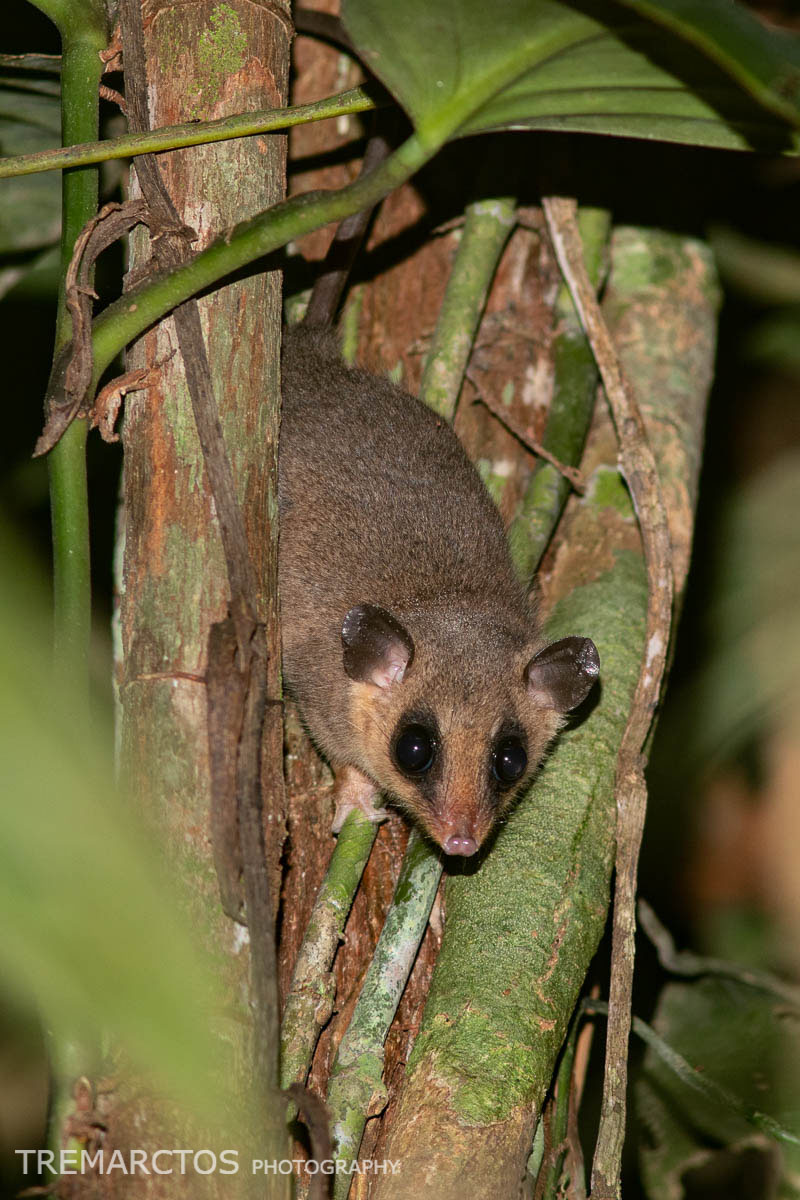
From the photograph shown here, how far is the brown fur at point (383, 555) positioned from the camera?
146 inches

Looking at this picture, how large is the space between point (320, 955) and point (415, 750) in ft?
2.88

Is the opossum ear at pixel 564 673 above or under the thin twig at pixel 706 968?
above

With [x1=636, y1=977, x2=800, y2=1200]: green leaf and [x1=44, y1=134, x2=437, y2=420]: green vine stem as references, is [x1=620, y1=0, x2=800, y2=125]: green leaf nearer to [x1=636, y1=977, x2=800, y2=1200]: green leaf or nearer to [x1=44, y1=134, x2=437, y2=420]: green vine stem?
[x1=44, y1=134, x2=437, y2=420]: green vine stem

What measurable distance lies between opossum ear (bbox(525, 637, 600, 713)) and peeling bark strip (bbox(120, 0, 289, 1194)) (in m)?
1.24

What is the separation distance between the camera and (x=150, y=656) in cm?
217

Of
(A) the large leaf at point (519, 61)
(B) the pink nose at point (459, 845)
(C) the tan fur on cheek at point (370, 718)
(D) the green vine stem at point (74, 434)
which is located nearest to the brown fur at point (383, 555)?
(C) the tan fur on cheek at point (370, 718)

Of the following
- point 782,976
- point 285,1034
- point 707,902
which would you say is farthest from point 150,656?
point 707,902

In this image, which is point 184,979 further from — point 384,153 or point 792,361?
point 792,361

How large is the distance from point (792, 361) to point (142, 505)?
11.5 feet

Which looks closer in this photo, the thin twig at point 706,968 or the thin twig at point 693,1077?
the thin twig at point 693,1077

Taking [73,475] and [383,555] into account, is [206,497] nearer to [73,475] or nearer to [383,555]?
[73,475]

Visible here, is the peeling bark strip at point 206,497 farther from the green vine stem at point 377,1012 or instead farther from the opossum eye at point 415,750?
the opossum eye at point 415,750

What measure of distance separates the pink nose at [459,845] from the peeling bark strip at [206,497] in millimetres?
758

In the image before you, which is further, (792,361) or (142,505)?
(792,361)
